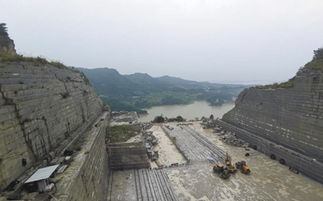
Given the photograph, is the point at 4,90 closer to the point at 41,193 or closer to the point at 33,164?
the point at 33,164

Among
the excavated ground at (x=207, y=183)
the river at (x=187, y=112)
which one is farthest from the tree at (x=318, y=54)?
the river at (x=187, y=112)

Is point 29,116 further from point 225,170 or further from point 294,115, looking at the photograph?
point 294,115

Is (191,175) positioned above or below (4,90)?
below

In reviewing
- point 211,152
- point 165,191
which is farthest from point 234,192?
point 211,152

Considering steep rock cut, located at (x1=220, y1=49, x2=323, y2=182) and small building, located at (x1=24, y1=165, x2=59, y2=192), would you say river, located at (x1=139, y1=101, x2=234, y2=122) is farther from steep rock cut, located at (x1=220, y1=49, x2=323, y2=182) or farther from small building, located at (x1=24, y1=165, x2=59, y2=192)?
small building, located at (x1=24, y1=165, x2=59, y2=192)

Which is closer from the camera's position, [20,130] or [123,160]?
[20,130]

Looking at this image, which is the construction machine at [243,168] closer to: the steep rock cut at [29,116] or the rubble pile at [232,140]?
the rubble pile at [232,140]
